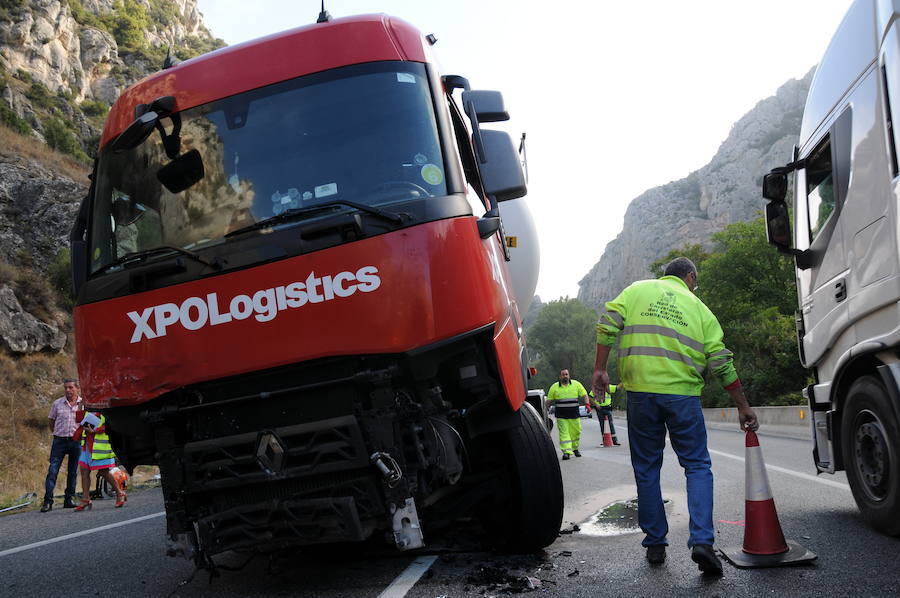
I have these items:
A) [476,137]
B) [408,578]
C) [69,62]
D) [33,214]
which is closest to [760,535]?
[408,578]

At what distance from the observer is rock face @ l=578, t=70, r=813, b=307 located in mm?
103500

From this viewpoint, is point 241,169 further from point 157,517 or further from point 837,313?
point 157,517

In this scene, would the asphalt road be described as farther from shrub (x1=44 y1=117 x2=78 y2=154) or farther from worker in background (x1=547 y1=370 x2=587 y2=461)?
shrub (x1=44 y1=117 x2=78 y2=154)

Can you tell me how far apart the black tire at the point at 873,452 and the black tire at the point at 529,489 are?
181 cm

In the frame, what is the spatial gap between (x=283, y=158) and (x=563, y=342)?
89529mm

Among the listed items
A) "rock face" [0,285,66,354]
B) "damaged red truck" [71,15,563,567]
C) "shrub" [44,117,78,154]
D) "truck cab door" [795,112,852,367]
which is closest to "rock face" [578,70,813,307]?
"shrub" [44,117,78,154]

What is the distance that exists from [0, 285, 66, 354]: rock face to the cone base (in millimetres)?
23764

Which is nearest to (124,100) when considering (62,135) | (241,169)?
(241,169)

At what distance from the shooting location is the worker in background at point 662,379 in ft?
13.9

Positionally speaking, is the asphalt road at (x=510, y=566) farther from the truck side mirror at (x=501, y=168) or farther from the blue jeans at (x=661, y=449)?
the truck side mirror at (x=501, y=168)

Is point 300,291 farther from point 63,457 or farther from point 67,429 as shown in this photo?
point 67,429

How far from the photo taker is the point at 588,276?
547 feet

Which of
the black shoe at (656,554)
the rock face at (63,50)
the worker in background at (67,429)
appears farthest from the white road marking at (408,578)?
the rock face at (63,50)

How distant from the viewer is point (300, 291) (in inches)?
139
